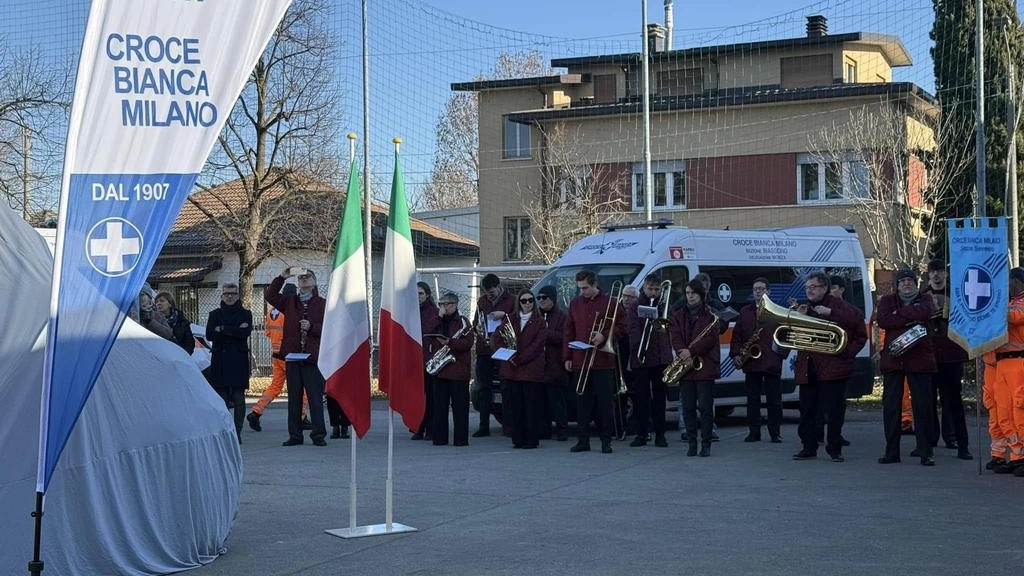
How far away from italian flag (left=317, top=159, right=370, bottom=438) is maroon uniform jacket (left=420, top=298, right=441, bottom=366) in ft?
21.2

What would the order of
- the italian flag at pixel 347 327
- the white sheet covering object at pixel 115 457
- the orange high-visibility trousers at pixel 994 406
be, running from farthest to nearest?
1. the orange high-visibility trousers at pixel 994 406
2. the italian flag at pixel 347 327
3. the white sheet covering object at pixel 115 457

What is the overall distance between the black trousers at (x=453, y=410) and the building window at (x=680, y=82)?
26.6 m


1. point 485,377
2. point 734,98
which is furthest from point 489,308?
A: point 734,98

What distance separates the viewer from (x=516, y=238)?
42750mm

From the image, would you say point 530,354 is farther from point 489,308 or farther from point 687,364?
point 687,364

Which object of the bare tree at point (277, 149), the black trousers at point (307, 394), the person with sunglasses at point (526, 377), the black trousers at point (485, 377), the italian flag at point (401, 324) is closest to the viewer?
the italian flag at point (401, 324)

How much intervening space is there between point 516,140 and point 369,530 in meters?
34.6

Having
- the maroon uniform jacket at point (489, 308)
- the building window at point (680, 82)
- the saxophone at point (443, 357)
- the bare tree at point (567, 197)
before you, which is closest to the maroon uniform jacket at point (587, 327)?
the maroon uniform jacket at point (489, 308)

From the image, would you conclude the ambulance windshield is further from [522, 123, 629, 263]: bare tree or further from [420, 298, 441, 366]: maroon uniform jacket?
[522, 123, 629, 263]: bare tree

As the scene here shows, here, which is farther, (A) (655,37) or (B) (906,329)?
(A) (655,37)

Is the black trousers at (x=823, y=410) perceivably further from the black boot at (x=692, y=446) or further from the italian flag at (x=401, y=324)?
the italian flag at (x=401, y=324)

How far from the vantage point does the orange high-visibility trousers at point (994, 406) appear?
1195 cm

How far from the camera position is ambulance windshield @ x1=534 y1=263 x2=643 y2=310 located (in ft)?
55.2

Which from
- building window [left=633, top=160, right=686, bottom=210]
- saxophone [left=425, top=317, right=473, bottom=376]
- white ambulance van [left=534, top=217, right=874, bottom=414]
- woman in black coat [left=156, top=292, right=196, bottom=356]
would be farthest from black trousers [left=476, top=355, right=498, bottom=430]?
building window [left=633, top=160, right=686, bottom=210]
